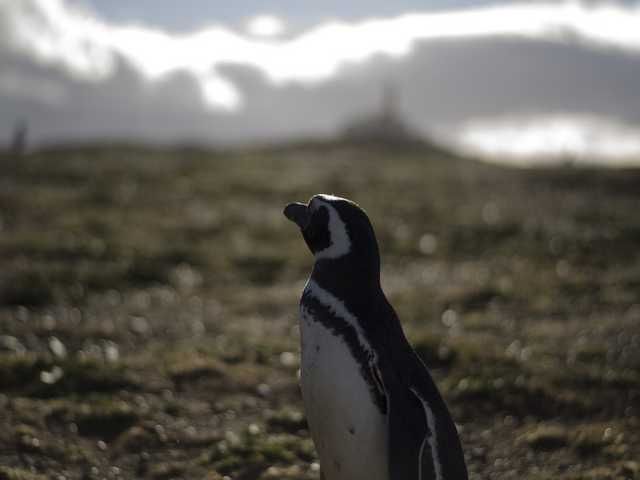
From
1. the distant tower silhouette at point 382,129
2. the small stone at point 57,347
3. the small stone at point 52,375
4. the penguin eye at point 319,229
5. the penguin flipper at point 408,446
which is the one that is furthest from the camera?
the distant tower silhouette at point 382,129

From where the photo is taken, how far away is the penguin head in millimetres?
5797

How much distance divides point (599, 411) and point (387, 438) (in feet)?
16.6

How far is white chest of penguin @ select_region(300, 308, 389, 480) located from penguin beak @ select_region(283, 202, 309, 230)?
2.13 feet

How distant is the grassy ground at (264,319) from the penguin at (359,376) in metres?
2.16

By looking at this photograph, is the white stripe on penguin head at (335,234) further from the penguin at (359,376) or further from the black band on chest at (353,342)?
the black band on chest at (353,342)

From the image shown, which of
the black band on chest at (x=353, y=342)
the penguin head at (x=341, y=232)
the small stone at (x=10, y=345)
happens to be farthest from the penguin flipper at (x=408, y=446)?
the small stone at (x=10, y=345)

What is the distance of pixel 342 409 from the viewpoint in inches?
219

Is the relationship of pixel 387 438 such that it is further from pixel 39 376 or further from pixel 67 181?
pixel 67 181

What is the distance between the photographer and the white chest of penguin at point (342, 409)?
18.0ft

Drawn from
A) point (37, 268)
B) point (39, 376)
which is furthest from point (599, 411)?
point (37, 268)

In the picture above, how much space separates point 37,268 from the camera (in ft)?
56.9

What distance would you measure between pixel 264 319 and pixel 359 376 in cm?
964

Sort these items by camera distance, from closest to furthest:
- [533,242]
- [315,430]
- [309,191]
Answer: [315,430] < [533,242] < [309,191]

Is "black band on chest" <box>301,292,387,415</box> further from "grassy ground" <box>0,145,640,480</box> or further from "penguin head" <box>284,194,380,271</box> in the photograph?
"grassy ground" <box>0,145,640,480</box>
